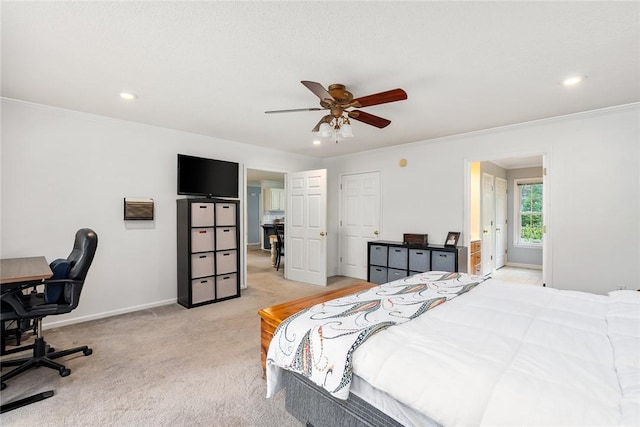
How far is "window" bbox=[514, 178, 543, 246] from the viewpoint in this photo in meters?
6.62

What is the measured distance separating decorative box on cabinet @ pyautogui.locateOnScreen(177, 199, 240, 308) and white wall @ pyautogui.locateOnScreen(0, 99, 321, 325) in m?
0.25

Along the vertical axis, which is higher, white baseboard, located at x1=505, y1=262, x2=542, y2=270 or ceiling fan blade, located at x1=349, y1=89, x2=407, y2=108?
ceiling fan blade, located at x1=349, y1=89, x2=407, y2=108

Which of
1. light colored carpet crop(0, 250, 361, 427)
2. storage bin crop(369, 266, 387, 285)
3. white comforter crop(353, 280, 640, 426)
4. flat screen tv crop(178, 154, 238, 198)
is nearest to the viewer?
white comforter crop(353, 280, 640, 426)

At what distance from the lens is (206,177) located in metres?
4.27

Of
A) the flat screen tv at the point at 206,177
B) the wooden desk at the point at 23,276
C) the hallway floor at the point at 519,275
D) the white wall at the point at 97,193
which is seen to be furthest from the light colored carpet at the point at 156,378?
the hallway floor at the point at 519,275

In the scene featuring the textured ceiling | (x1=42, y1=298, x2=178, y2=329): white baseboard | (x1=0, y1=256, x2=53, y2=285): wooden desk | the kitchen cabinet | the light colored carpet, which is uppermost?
the textured ceiling

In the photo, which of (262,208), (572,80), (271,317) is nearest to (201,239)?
(271,317)

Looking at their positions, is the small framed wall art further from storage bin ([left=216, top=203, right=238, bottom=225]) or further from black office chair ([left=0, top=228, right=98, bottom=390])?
black office chair ([left=0, top=228, right=98, bottom=390])

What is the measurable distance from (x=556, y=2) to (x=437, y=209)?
3244 millimetres

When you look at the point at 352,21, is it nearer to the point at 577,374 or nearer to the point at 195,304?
the point at 577,374

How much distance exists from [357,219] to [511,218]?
3831 mm

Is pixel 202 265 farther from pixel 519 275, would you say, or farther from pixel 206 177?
pixel 519 275

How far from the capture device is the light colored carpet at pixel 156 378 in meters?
1.87

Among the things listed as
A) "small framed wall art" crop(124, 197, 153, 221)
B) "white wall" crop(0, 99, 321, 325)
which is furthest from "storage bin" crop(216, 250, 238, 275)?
"small framed wall art" crop(124, 197, 153, 221)
